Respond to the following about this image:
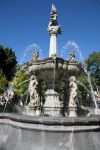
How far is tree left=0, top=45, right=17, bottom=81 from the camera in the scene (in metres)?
40.3

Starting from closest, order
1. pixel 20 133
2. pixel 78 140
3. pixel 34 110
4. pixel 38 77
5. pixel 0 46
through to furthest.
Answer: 1. pixel 78 140
2. pixel 20 133
3. pixel 34 110
4. pixel 38 77
5. pixel 0 46

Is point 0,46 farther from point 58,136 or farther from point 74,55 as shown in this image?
point 58,136

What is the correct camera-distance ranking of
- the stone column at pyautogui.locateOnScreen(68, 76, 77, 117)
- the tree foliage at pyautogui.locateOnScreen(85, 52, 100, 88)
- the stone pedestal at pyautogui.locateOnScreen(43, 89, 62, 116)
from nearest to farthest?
the stone column at pyautogui.locateOnScreen(68, 76, 77, 117) < the stone pedestal at pyautogui.locateOnScreen(43, 89, 62, 116) < the tree foliage at pyautogui.locateOnScreen(85, 52, 100, 88)

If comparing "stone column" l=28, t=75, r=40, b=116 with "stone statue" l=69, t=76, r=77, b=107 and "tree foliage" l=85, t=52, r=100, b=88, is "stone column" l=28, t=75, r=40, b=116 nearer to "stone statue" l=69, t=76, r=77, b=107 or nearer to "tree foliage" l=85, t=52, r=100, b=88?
"stone statue" l=69, t=76, r=77, b=107

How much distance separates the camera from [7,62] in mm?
40594

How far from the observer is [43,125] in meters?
6.69

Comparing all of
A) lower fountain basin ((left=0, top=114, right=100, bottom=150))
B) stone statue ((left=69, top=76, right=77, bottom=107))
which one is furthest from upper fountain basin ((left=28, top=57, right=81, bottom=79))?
lower fountain basin ((left=0, top=114, right=100, bottom=150))

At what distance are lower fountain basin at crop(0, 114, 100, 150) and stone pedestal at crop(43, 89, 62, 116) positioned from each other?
A: 3809 millimetres

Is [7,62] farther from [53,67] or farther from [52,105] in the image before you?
[53,67]

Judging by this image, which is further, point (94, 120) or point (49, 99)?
point (49, 99)

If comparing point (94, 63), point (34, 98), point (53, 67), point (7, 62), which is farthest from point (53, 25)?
point (94, 63)

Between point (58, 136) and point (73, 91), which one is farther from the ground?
point (73, 91)

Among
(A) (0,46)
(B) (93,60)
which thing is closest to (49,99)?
(A) (0,46)

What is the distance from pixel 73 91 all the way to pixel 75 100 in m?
0.43
